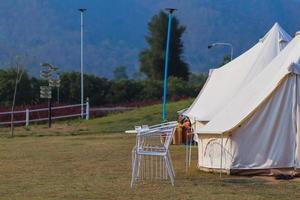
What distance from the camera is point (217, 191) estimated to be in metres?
11.0

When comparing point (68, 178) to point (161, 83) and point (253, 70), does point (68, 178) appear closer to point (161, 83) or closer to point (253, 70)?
point (253, 70)

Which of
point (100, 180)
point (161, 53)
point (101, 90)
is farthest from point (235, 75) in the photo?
point (161, 53)

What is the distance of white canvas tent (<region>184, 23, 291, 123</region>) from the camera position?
19.5 meters

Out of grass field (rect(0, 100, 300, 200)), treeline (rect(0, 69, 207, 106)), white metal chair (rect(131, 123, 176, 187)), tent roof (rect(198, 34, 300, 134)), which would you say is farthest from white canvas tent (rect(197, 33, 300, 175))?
treeline (rect(0, 69, 207, 106))

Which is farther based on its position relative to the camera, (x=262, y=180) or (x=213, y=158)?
(x=213, y=158)

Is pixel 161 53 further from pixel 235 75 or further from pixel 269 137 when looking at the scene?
pixel 269 137

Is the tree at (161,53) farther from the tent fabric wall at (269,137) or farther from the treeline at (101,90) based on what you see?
the tent fabric wall at (269,137)

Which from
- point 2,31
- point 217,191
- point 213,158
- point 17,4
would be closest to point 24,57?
point 213,158

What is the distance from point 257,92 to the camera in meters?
14.0

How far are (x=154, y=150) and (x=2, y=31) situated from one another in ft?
534

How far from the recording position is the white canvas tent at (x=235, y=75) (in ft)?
64.0

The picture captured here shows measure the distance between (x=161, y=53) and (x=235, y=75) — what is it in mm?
59563

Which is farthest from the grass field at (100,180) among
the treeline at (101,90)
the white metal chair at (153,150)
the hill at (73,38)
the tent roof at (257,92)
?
the hill at (73,38)

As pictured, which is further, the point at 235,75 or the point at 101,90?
the point at 101,90
